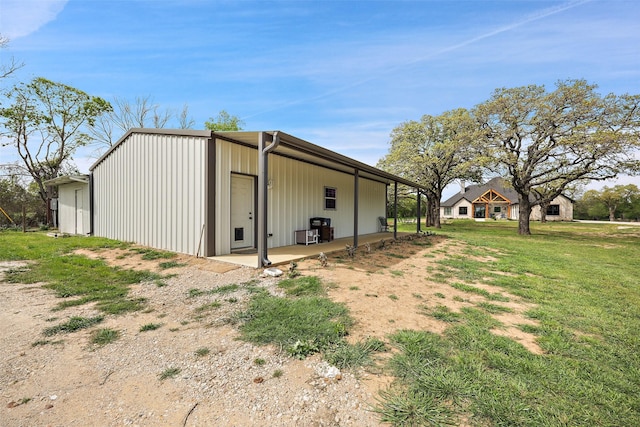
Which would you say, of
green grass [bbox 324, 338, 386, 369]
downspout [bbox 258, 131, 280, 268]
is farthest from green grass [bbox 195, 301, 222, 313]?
green grass [bbox 324, 338, 386, 369]

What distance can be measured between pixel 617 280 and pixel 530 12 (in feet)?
22.7

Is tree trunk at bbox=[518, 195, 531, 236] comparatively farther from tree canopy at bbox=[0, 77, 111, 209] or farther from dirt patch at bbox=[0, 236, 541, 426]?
tree canopy at bbox=[0, 77, 111, 209]

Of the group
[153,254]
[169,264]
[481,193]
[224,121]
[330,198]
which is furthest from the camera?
[481,193]

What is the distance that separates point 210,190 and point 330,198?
5.05 m

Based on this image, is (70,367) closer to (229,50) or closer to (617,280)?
(617,280)

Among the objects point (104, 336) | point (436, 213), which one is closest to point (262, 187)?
point (104, 336)

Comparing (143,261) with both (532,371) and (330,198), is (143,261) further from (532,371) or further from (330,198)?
(532,371)

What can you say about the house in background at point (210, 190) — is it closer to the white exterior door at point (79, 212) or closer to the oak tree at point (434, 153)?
the white exterior door at point (79, 212)

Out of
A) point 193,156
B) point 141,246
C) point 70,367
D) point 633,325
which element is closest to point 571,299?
point 633,325

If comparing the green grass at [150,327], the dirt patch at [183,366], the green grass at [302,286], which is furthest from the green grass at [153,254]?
the green grass at [150,327]

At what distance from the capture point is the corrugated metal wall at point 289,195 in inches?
245

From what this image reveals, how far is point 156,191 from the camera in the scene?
6961 mm

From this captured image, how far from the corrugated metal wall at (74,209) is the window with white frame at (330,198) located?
861 centimetres

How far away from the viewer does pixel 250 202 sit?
23.0 ft
